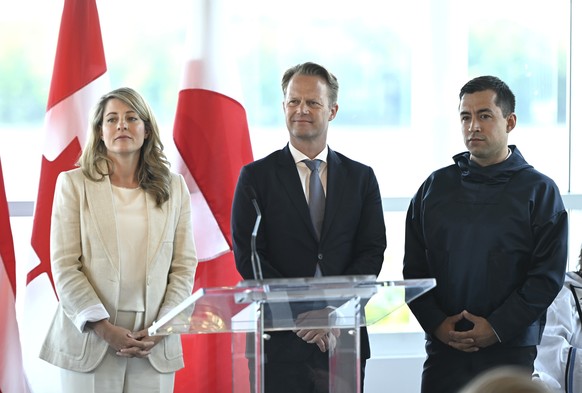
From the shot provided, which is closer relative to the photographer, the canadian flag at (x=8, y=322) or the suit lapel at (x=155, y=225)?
the suit lapel at (x=155, y=225)

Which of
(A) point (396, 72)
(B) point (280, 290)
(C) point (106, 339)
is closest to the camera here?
(B) point (280, 290)

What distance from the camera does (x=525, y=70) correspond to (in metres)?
5.73

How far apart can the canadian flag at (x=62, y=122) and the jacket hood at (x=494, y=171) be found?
6.36 ft

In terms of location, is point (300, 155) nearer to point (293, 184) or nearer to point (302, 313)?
point (293, 184)

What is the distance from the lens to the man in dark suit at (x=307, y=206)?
3688mm

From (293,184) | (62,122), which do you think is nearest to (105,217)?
(293,184)

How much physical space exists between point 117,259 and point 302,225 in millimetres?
786

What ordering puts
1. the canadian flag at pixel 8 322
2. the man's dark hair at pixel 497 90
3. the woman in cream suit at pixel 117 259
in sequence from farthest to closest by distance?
1. the canadian flag at pixel 8 322
2. the man's dark hair at pixel 497 90
3. the woman in cream suit at pixel 117 259

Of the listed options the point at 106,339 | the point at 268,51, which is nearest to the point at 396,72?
the point at 268,51

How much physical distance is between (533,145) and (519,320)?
7.72 feet

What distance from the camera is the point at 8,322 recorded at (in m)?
4.40

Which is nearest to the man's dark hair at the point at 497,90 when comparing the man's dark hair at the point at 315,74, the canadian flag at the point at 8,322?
the man's dark hair at the point at 315,74

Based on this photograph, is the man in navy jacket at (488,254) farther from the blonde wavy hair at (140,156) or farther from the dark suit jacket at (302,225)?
the blonde wavy hair at (140,156)

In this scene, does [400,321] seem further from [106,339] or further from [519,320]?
[106,339]
